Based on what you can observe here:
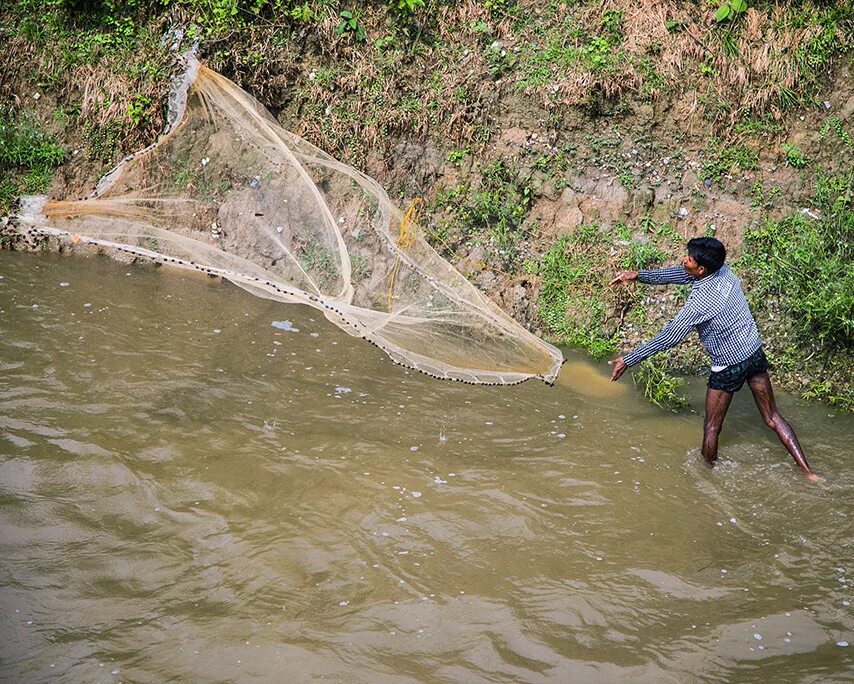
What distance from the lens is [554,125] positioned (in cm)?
811

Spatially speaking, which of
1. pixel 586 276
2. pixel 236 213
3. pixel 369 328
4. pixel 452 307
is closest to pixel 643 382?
pixel 586 276

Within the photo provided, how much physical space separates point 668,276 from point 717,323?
0.59 m

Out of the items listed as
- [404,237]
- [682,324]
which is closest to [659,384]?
[682,324]

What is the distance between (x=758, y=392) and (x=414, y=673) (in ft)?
10.3

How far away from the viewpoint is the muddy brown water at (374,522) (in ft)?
13.2

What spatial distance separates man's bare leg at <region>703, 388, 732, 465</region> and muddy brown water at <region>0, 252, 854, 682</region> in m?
0.14

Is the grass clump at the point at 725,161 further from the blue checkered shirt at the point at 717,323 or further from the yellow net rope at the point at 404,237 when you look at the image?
the yellow net rope at the point at 404,237

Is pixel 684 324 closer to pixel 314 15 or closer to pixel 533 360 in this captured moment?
pixel 533 360

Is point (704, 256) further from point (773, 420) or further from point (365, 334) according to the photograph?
point (365, 334)

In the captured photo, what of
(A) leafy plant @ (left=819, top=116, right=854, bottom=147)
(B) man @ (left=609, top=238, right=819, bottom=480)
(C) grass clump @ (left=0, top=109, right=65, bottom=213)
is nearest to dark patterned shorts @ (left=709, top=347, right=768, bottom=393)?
(B) man @ (left=609, top=238, right=819, bottom=480)

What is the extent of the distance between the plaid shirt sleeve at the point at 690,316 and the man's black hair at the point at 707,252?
16 cm

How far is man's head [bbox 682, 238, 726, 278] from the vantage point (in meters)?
5.27

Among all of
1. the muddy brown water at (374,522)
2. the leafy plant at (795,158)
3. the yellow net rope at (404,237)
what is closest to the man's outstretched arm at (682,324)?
the muddy brown water at (374,522)

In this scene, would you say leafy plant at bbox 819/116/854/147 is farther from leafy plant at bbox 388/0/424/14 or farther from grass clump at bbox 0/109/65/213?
grass clump at bbox 0/109/65/213
